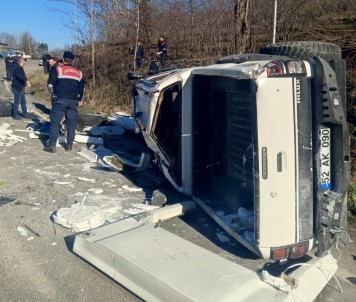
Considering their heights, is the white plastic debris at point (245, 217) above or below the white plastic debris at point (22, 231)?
above

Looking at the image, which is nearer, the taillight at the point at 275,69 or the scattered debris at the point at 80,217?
Answer: the taillight at the point at 275,69

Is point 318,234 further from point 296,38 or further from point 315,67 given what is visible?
point 296,38

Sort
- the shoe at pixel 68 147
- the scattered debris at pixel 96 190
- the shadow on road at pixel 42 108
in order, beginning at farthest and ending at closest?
the shadow on road at pixel 42 108 < the shoe at pixel 68 147 < the scattered debris at pixel 96 190

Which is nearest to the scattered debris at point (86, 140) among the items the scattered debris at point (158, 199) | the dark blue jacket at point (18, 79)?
the scattered debris at point (158, 199)

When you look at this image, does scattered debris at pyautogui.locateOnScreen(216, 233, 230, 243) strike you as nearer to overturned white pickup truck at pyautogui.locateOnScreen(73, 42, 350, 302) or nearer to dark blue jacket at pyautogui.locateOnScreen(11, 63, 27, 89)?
overturned white pickup truck at pyautogui.locateOnScreen(73, 42, 350, 302)

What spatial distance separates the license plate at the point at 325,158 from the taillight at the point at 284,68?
0.49 meters

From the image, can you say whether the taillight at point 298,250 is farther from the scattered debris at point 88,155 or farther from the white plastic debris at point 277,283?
the scattered debris at point 88,155

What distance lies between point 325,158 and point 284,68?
2.59 ft

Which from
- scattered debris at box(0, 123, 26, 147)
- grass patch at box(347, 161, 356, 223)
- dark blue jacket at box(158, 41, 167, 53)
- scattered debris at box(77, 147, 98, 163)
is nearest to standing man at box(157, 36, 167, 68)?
dark blue jacket at box(158, 41, 167, 53)

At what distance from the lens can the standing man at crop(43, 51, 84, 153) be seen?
674cm

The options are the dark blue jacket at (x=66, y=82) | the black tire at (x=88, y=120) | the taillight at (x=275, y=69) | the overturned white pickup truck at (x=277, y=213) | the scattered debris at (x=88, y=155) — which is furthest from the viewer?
the black tire at (x=88, y=120)

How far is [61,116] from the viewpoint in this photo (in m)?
6.89

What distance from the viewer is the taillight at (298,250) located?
303 centimetres

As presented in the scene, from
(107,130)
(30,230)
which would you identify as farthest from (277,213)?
(107,130)
